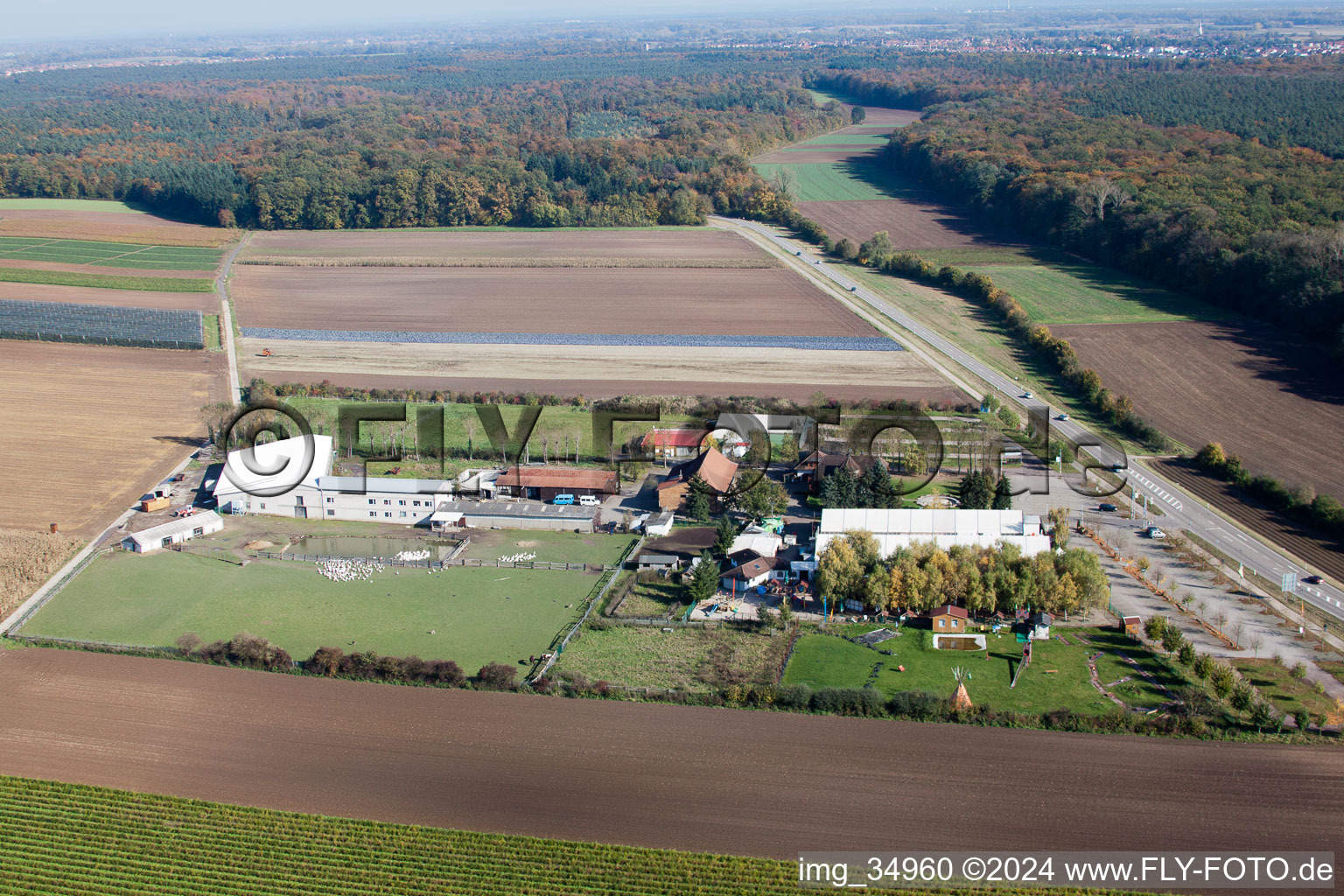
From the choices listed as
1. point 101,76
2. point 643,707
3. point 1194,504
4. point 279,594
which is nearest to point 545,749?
point 643,707

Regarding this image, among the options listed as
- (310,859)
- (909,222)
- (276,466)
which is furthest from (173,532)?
(909,222)

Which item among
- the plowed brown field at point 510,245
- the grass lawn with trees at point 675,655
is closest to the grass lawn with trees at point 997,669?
the grass lawn with trees at point 675,655

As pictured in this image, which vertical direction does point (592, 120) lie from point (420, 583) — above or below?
above

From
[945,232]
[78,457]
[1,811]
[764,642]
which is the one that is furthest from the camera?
[945,232]

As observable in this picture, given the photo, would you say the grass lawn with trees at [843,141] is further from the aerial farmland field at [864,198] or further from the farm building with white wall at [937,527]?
the farm building with white wall at [937,527]

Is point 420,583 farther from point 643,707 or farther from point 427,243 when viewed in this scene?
point 427,243

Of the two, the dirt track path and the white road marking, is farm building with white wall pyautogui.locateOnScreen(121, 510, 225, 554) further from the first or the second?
the white road marking

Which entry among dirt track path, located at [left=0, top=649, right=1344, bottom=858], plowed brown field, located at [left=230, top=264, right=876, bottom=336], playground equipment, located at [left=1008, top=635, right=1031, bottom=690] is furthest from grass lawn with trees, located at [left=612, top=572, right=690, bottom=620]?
plowed brown field, located at [left=230, top=264, right=876, bottom=336]
